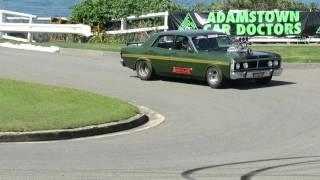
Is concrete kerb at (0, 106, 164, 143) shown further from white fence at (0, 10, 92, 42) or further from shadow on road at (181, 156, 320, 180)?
white fence at (0, 10, 92, 42)

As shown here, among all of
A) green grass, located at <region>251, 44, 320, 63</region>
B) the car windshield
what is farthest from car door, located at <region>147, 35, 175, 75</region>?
green grass, located at <region>251, 44, 320, 63</region>

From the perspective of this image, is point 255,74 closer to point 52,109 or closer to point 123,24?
point 52,109

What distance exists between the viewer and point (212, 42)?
755 inches

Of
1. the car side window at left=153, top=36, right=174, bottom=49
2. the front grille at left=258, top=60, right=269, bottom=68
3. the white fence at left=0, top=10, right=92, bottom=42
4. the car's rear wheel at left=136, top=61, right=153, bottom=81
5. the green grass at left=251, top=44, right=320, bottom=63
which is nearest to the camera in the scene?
the front grille at left=258, top=60, right=269, bottom=68

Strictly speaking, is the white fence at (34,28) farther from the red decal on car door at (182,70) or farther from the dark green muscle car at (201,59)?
the red decal on car door at (182,70)

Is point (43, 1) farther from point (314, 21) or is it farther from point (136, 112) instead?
point (136, 112)

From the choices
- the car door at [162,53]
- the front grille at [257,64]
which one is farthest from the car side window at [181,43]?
the front grille at [257,64]

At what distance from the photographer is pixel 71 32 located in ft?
112

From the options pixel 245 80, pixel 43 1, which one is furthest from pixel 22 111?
pixel 43 1

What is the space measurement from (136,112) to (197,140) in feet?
8.65

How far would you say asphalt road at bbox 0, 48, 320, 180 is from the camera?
887cm

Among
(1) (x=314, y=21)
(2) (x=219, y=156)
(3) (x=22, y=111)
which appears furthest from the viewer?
(1) (x=314, y=21)

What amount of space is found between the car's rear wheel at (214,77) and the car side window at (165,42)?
1.76 meters

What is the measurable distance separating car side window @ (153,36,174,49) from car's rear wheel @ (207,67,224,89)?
176cm
